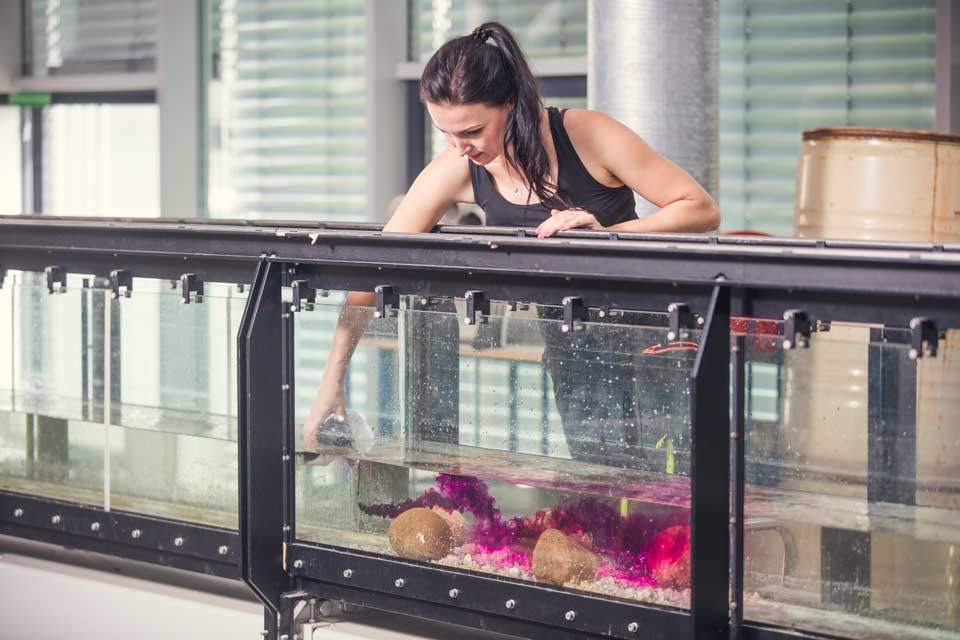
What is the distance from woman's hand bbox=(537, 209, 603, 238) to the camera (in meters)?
1.92

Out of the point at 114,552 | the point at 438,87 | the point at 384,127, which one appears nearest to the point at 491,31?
the point at 438,87

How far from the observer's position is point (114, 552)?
2.42 metres

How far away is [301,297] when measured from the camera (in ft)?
6.98

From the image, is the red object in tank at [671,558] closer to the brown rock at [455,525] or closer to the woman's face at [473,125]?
the brown rock at [455,525]

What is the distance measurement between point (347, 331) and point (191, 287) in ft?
1.22

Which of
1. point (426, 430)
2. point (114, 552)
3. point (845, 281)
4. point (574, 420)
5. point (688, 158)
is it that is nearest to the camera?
point (845, 281)

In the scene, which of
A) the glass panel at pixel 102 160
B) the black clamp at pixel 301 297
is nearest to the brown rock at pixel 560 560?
the black clamp at pixel 301 297

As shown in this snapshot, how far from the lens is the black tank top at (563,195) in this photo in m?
2.34

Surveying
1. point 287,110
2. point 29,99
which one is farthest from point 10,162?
point 287,110

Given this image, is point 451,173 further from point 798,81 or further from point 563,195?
point 798,81

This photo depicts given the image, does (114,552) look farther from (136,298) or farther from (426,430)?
(426,430)

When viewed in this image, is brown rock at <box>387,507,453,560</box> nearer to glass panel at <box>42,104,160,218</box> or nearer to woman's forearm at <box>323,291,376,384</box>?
woman's forearm at <box>323,291,376,384</box>

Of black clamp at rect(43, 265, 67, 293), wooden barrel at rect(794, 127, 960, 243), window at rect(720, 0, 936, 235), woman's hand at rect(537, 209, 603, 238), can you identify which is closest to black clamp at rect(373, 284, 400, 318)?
woman's hand at rect(537, 209, 603, 238)

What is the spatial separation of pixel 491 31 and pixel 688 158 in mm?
1072
